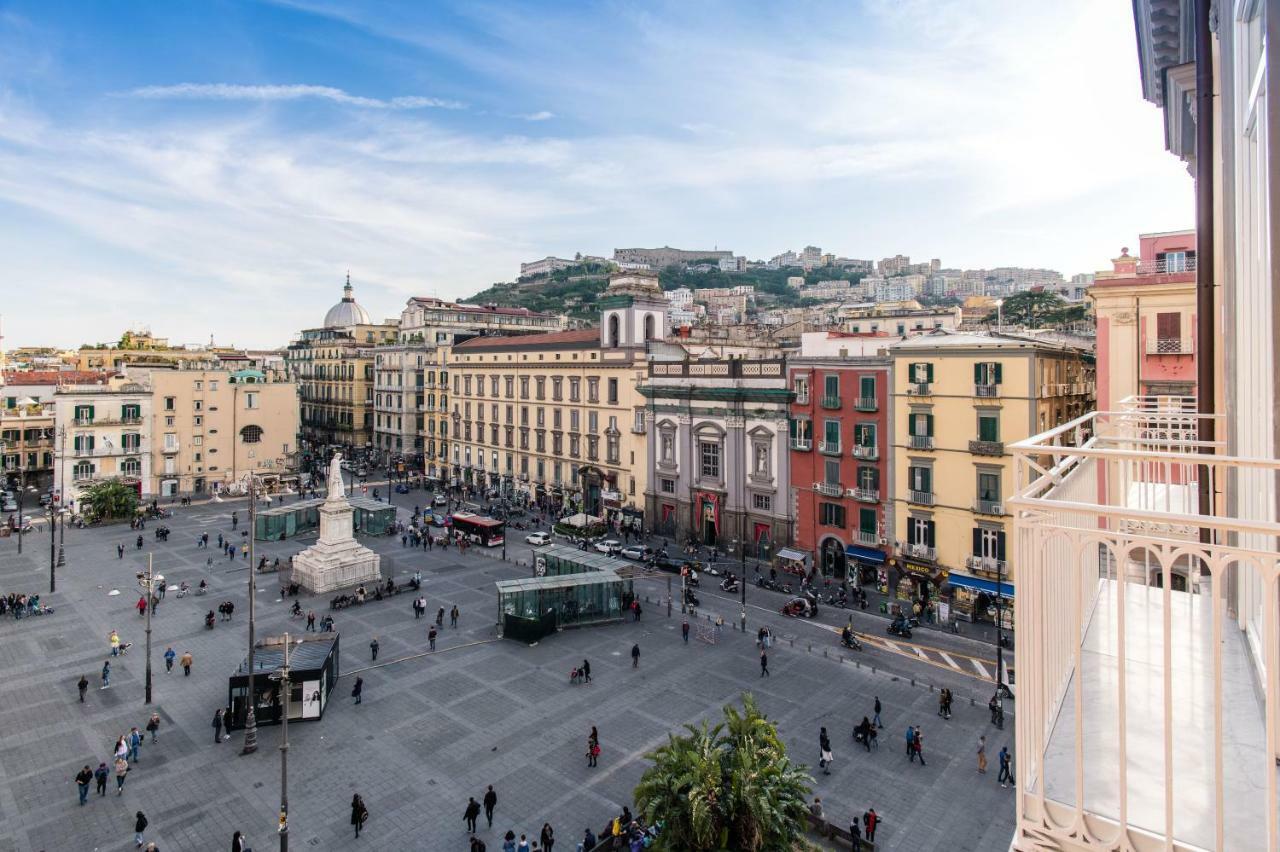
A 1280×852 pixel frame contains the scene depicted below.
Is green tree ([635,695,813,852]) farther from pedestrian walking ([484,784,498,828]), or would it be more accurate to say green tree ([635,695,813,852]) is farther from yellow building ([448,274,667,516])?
yellow building ([448,274,667,516])

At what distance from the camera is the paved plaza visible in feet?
61.3

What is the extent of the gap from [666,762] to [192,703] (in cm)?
1933

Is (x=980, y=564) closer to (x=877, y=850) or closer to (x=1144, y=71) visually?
(x=877, y=850)

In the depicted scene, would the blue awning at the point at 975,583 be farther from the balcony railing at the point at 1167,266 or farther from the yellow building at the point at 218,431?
Result: the yellow building at the point at 218,431

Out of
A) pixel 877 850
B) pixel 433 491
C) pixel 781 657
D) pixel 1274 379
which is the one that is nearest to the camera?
pixel 1274 379

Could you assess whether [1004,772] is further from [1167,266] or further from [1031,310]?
[1031,310]

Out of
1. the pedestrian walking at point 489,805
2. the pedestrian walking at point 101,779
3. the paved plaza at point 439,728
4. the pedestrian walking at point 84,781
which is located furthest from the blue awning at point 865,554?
the pedestrian walking at point 84,781

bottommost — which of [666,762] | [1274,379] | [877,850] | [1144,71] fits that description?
[877,850]

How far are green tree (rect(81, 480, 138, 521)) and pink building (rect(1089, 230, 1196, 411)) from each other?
210ft

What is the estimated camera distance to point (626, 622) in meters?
34.5

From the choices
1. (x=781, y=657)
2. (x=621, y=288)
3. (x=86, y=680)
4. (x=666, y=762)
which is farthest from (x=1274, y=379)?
(x=621, y=288)

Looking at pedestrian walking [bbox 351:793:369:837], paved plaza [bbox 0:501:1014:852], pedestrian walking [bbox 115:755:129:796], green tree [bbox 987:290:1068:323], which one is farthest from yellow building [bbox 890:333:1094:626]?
green tree [bbox 987:290:1068:323]

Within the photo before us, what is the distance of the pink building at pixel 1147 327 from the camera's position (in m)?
25.8

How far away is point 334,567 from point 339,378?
6155 centimetres
